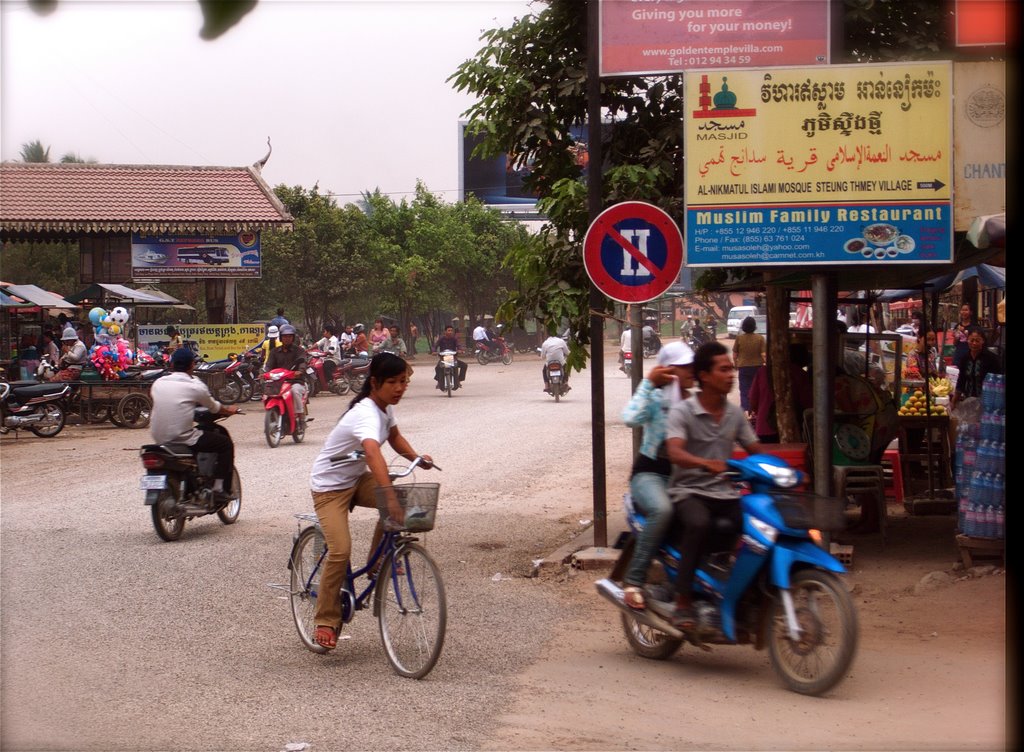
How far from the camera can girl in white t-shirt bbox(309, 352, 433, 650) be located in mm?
5902

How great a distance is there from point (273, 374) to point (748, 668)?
37.9 feet

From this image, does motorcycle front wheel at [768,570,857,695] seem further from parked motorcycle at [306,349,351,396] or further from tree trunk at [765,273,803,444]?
parked motorcycle at [306,349,351,396]

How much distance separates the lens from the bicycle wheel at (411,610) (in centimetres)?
567

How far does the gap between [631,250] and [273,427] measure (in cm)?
989

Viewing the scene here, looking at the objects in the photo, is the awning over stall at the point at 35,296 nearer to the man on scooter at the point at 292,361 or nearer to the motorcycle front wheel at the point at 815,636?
the man on scooter at the point at 292,361

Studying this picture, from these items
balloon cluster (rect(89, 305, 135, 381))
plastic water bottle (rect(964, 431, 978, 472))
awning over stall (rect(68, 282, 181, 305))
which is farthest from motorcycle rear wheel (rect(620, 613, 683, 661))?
awning over stall (rect(68, 282, 181, 305))

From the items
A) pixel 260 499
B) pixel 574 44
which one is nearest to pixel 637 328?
pixel 574 44

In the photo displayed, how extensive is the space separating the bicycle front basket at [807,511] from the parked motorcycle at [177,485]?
19.4ft

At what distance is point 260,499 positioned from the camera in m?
12.0

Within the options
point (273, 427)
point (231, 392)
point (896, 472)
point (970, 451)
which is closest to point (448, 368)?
point (231, 392)

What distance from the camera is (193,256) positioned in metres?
26.5

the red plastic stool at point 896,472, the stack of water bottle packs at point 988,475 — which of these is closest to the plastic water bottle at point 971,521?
the stack of water bottle packs at point 988,475

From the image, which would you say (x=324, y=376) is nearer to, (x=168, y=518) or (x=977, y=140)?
(x=168, y=518)

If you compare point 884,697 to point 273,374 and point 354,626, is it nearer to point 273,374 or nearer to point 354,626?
point 354,626
